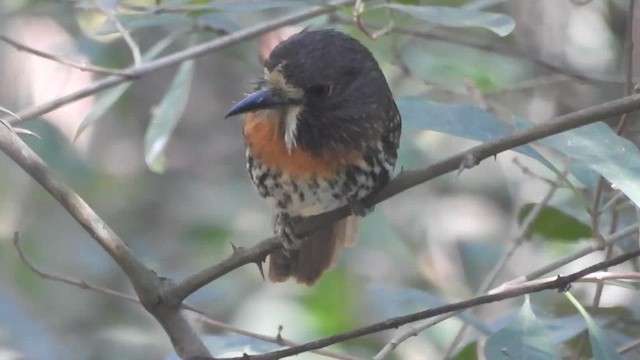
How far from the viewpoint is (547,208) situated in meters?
2.77

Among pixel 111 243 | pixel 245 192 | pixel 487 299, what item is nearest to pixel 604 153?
pixel 487 299

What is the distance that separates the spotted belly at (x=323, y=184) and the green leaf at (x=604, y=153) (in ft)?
1.74

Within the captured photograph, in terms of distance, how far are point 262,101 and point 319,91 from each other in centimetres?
20

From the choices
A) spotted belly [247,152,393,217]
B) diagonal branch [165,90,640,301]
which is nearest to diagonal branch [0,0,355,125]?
spotted belly [247,152,393,217]

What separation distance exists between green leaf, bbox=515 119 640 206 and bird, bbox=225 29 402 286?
1.76 ft

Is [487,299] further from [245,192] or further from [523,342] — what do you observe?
[245,192]

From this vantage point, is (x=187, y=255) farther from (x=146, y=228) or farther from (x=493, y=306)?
(x=493, y=306)

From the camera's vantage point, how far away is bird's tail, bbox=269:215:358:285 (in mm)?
2885

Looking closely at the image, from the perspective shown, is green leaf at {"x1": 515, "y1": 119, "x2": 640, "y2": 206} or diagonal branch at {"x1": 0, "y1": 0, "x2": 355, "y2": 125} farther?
diagonal branch at {"x1": 0, "y1": 0, "x2": 355, "y2": 125}

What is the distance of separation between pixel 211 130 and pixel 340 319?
2514 mm

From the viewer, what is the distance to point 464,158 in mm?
1850

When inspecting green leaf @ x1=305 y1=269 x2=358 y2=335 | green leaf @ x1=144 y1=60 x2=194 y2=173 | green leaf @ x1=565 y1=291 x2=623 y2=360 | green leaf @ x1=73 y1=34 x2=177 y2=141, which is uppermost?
green leaf @ x1=73 y1=34 x2=177 y2=141

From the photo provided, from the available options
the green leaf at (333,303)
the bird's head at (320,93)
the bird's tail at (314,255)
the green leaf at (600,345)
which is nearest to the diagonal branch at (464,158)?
the bird's head at (320,93)

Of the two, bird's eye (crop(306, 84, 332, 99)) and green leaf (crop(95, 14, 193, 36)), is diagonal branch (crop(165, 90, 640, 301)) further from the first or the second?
green leaf (crop(95, 14, 193, 36))
